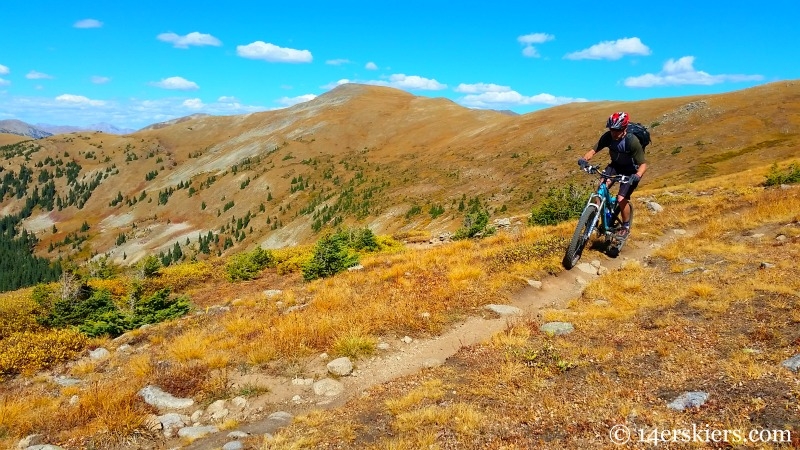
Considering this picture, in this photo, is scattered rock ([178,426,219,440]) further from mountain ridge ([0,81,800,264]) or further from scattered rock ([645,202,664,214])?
mountain ridge ([0,81,800,264])

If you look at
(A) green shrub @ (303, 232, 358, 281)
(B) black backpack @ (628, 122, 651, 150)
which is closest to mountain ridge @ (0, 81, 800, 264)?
(A) green shrub @ (303, 232, 358, 281)

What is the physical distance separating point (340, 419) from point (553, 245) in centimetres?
928

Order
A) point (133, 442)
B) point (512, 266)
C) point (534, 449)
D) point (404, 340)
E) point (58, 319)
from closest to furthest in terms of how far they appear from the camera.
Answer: point (534, 449) < point (133, 442) < point (404, 340) < point (512, 266) < point (58, 319)

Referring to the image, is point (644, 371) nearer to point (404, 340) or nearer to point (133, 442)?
point (404, 340)

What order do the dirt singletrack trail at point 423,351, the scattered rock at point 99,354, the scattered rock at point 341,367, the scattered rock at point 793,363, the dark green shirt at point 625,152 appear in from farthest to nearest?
1. the dark green shirt at point 625,152
2. the scattered rock at point 99,354
3. the scattered rock at point 341,367
4. the dirt singletrack trail at point 423,351
5. the scattered rock at point 793,363

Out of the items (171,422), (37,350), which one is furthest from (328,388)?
(37,350)

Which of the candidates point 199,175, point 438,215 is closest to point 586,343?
point 438,215

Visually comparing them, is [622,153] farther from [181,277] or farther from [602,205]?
[181,277]

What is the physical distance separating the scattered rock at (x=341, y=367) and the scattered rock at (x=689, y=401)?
4.66 meters

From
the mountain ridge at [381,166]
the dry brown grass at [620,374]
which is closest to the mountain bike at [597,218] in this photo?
the dry brown grass at [620,374]

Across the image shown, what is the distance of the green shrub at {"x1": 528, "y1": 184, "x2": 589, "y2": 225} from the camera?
67.8ft

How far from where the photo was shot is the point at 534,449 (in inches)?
186

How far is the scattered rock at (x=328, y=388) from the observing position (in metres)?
6.98

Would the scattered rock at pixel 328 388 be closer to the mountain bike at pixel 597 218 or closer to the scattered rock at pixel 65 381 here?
the scattered rock at pixel 65 381
